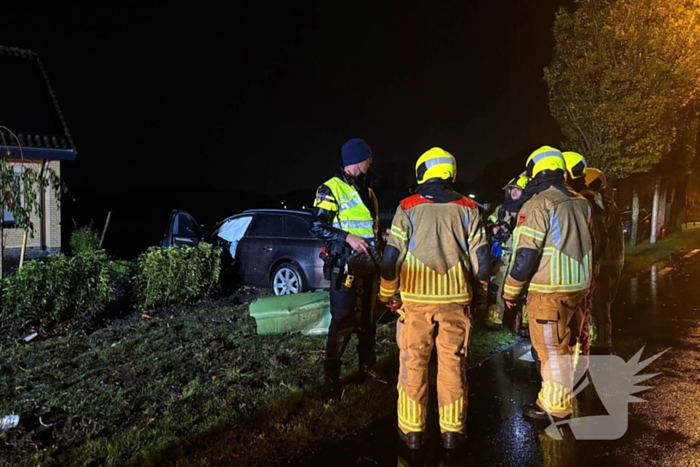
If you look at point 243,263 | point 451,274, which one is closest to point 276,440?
point 451,274

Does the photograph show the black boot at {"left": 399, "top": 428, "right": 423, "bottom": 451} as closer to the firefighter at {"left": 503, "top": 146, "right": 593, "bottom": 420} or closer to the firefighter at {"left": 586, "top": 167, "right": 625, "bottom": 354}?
the firefighter at {"left": 503, "top": 146, "right": 593, "bottom": 420}

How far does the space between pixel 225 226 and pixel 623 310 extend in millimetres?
6333

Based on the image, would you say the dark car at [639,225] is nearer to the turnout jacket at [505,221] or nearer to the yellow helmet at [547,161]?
the turnout jacket at [505,221]

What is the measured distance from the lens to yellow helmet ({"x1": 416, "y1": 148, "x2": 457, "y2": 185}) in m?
3.50

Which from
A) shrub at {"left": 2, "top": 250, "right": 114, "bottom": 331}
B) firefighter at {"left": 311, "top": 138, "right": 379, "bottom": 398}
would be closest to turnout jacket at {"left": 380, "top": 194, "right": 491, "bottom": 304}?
firefighter at {"left": 311, "top": 138, "right": 379, "bottom": 398}

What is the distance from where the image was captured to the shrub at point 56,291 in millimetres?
5680

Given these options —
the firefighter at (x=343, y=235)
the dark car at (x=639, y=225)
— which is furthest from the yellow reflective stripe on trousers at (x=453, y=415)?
the dark car at (x=639, y=225)

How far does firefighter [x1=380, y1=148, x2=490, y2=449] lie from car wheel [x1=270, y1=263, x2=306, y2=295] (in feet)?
14.3

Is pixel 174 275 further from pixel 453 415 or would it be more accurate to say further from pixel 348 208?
pixel 453 415

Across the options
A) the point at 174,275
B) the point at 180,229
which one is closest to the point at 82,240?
the point at 180,229

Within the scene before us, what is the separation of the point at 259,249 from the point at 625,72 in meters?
9.70

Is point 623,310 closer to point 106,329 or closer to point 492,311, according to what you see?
point 492,311

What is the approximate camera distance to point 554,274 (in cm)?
374

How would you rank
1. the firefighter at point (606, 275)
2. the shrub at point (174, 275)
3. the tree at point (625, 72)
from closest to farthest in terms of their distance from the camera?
the firefighter at point (606, 275) < the shrub at point (174, 275) < the tree at point (625, 72)
